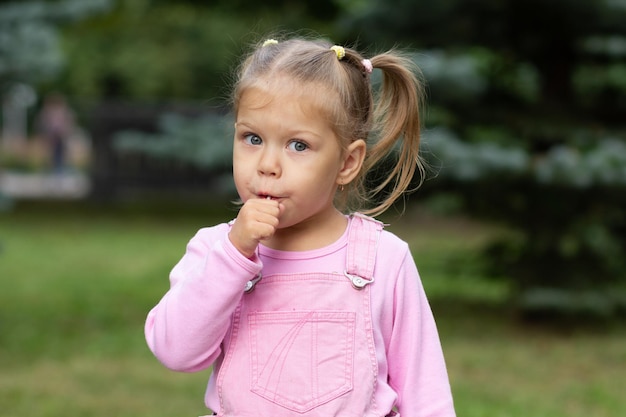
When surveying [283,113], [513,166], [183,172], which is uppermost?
[283,113]

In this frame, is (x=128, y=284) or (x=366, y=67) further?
(x=128, y=284)

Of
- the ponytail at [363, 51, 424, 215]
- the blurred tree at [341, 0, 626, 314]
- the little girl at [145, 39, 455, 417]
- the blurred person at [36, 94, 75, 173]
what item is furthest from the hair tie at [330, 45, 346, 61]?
the blurred person at [36, 94, 75, 173]

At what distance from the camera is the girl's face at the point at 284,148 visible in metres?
2.15

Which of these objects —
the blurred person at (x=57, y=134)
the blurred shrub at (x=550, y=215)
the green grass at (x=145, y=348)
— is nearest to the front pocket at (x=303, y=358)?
the green grass at (x=145, y=348)

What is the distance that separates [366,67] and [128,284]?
6.31 m

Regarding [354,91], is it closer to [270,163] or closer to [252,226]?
[270,163]

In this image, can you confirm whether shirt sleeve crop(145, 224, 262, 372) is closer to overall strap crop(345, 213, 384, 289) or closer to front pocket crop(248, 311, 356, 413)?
front pocket crop(248, 311, 356, 413)

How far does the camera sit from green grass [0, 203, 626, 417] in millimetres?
4770

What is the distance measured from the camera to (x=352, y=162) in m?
2.34

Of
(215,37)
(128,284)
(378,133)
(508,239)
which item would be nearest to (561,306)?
Answer: (508,239)

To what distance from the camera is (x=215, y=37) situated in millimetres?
29234

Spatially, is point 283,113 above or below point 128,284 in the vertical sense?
above

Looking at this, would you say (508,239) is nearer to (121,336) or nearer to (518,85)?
(518,85)

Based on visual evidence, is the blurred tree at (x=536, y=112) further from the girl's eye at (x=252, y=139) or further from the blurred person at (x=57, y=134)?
the blurred person at (x=57, y=134)
